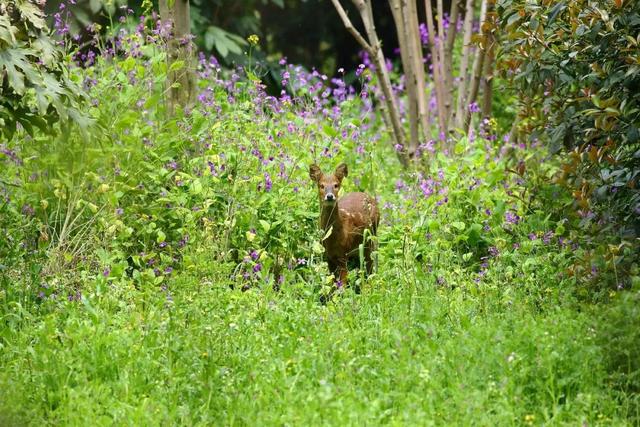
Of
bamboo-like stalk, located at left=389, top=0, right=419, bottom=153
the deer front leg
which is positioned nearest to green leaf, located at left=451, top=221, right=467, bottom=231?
the deer front leg

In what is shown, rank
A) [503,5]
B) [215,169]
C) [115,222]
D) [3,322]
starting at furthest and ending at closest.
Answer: [215,169] < [115,222] < [503,5] < [3,322]

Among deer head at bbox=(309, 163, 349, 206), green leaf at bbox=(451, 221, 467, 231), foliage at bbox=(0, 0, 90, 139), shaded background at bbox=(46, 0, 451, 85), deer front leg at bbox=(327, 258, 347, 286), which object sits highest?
shaded background at bbox=(46, 0, 451, 85)

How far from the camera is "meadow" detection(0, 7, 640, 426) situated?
4.98 meters

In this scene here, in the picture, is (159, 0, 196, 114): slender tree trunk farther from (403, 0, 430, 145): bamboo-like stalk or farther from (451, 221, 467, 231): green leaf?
(403, 0, 430, 145): bamboo-like stalk

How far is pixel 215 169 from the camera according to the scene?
7.45 metres

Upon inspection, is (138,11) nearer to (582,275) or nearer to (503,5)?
(503,5)

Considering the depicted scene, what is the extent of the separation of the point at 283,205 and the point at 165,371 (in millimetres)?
2576

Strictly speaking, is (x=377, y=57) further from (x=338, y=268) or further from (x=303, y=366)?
(x=303, y=366)

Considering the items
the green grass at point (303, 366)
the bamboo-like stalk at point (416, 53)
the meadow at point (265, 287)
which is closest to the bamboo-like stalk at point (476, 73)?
the bamboo-like stalk at point (416, 53)

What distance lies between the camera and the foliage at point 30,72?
5.49 m

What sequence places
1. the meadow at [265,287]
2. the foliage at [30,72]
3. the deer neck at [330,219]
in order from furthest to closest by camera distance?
1. the deer neck at [330,219]
2. the foliage at [30,72]
3. the meadow at [265,287]

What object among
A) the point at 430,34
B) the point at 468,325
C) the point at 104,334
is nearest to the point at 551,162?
the point at 430,34

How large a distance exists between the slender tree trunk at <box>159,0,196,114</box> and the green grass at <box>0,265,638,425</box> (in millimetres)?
2207

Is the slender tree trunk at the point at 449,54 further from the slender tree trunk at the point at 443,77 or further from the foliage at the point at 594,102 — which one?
the foliage at the point at 594,102
